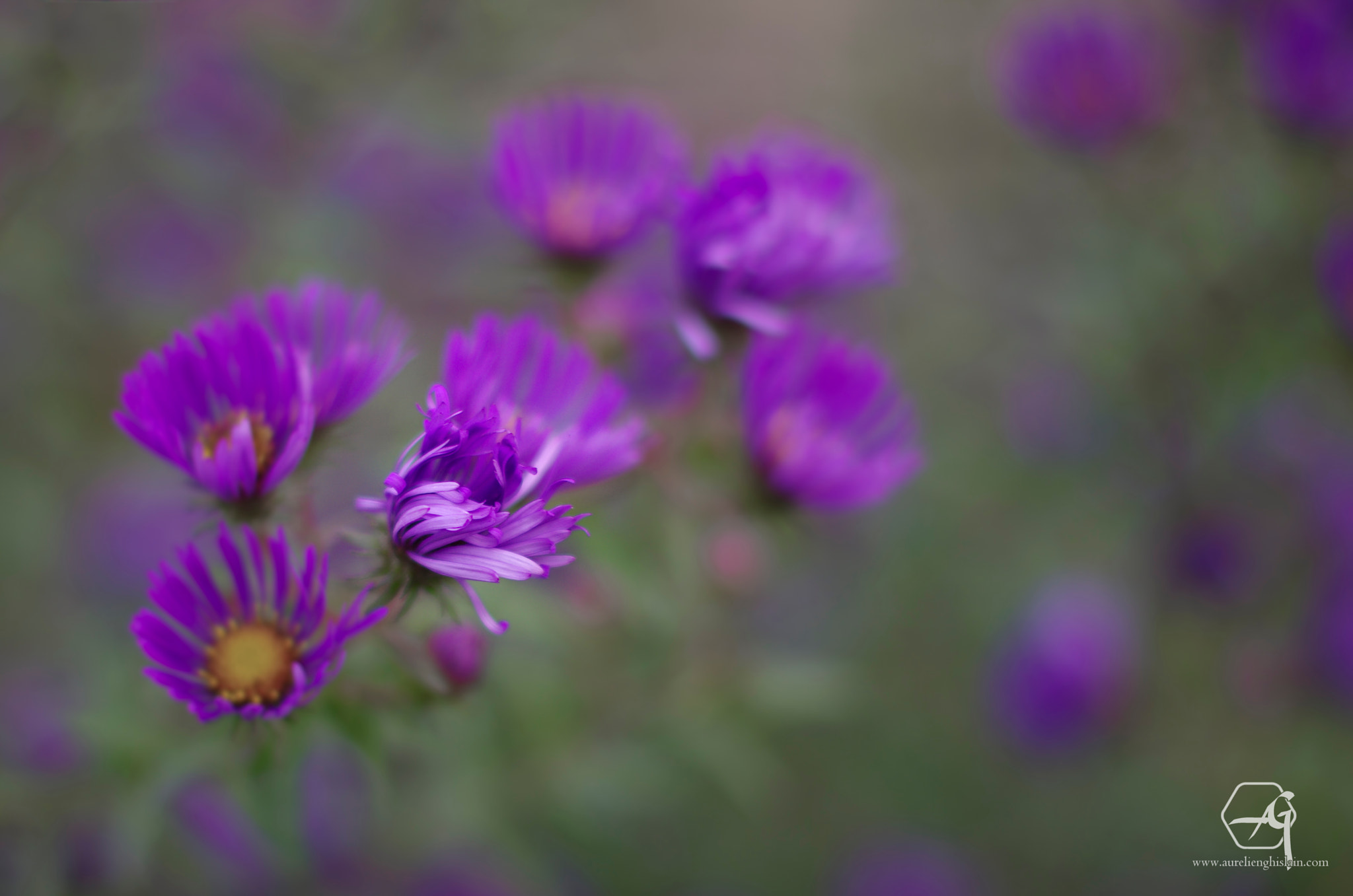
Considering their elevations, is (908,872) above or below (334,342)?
below

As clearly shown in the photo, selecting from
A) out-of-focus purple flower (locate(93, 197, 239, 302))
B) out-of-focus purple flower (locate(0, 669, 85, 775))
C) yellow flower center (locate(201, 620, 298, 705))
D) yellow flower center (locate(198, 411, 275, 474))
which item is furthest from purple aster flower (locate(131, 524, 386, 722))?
out-of-focus purple flower (locate(93, 197, 239, 302))

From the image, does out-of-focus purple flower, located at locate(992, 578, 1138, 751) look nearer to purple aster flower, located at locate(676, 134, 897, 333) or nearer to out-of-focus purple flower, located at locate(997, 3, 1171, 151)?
out-of-focus purple flower, located at locate(997, 3, 1171, 151)

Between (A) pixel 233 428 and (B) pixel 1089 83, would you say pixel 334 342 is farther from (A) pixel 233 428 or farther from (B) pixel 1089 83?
(B) pixel 1089 83

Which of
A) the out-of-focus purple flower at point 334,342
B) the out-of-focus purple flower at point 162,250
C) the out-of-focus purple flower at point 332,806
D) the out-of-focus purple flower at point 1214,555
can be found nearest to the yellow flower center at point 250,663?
the out-of-focus purple flower at point 334,342

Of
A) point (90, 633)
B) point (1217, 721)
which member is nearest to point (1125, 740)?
point (1217, 721)

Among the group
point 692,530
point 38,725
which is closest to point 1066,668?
point 692,530
